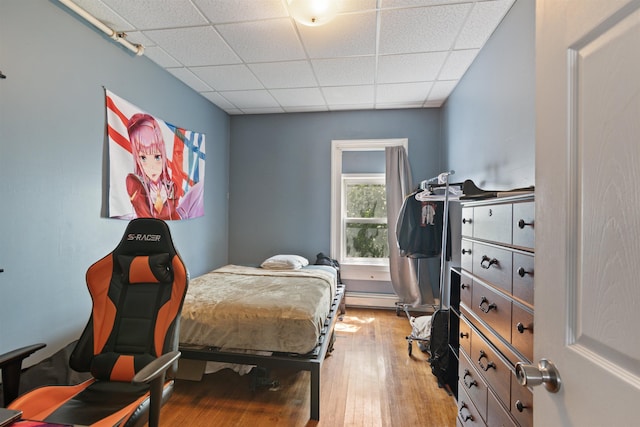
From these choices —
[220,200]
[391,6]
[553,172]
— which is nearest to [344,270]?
[220,200]

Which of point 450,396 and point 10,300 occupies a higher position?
point 10,300

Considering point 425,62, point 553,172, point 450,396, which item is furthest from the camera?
point 425,62

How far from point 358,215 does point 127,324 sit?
306 centimetres

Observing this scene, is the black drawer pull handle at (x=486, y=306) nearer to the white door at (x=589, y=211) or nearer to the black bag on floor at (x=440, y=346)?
the white door at (x=589, y=211)

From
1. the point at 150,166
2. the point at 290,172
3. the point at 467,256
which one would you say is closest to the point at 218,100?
the point at 290,172

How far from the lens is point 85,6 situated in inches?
75.1

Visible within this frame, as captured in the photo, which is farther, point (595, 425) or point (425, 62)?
point (425, 62)

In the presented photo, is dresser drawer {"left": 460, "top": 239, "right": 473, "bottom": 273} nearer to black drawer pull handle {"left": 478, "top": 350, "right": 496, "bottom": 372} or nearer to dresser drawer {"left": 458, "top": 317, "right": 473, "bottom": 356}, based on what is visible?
dresser drawer {"left": 458, "top": 317, "right": 473, "bottom": 356}

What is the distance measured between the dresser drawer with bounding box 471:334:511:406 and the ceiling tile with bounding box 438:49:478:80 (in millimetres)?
2271

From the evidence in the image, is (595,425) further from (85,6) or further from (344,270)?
(344,270)

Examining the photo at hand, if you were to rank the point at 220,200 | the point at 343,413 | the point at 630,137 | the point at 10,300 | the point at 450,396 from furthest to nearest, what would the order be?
1. the point at 220,200
2. the point at 450,396
3. the point at 343,413
4. the point at 10,300
5. the point at 630,137

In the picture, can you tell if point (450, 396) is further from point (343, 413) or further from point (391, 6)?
point (391, 6)

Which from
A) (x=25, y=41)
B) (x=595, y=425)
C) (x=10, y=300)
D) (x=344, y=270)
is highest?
(x=25, y=41)

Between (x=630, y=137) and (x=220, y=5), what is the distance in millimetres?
2229
